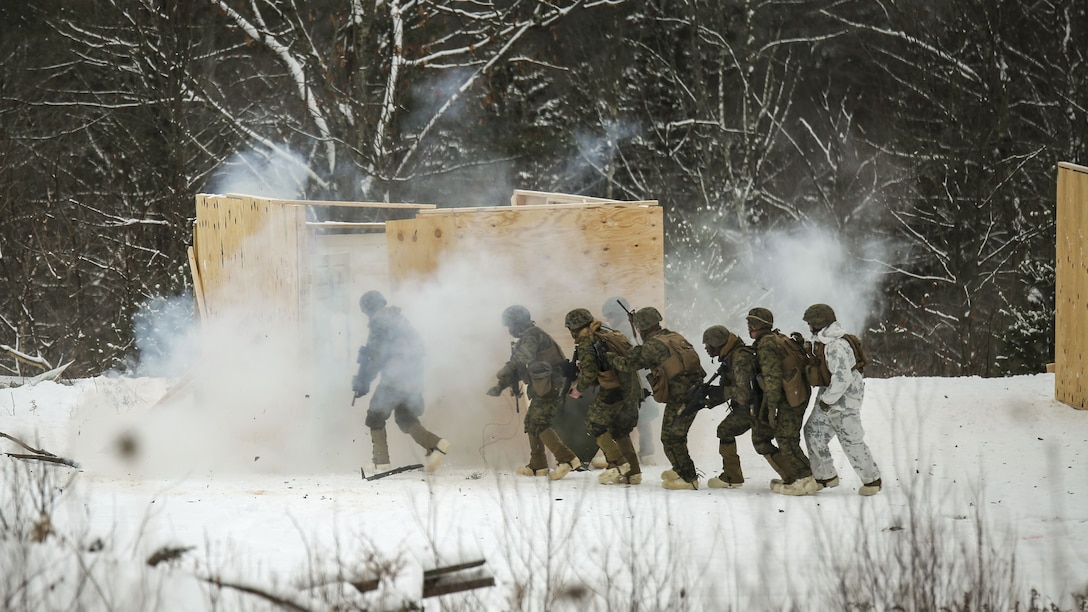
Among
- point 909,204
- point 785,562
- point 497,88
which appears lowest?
point 785,562

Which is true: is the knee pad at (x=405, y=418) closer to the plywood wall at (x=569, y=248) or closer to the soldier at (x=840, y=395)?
the plywood wall at (x=569, y=248)

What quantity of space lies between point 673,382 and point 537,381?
1.12 metres

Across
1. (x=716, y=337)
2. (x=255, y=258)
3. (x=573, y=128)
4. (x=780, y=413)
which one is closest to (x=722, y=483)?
(x=780, y=413)

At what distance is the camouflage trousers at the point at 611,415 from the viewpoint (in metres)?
8.95

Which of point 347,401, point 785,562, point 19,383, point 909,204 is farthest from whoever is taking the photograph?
point 909,204

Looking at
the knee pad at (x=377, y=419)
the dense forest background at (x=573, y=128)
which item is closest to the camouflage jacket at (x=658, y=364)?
the knee pad at (x=377, y=419)

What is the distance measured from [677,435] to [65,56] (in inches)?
732

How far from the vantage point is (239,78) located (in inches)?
904

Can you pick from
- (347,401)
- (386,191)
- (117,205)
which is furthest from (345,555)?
(117,205)

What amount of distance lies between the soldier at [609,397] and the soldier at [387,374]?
1.53 metres

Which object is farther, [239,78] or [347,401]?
[239,78]

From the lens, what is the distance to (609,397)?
895cm

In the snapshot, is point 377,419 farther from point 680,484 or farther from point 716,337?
point 716,337

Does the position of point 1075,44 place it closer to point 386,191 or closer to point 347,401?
point 386,191
